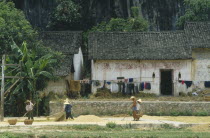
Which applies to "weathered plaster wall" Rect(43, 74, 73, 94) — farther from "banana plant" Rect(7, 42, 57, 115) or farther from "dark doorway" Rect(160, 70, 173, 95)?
"dark doorway" Rect(160, 70, 173, 95)

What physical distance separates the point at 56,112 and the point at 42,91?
4.00 meters

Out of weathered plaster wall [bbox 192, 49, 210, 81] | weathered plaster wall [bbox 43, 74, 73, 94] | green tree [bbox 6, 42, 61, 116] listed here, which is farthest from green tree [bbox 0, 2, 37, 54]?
weathered plaster wall [bbox 192, 49, 210, 81]

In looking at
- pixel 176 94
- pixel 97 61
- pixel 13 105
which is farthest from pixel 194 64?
pixel 13 105

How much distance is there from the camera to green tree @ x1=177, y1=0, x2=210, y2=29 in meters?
51.3

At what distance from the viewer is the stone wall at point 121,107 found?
122 ft

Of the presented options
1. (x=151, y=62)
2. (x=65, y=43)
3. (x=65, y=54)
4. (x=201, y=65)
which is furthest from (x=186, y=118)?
(x=65, y=43)

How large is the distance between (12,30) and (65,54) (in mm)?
5983

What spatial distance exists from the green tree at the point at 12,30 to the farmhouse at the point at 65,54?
10.4 feet

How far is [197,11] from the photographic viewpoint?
52.0 m

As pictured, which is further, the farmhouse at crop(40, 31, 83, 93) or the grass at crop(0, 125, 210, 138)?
the farmhouse at crop(40, 31, 83, 93)

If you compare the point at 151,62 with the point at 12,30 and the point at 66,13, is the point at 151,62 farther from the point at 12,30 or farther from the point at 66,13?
the point at 66,13

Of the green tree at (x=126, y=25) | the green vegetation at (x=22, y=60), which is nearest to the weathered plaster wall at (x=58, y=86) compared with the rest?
the green vegetation at (x=22, y=60)

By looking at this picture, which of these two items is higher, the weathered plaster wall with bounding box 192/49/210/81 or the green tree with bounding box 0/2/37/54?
the green tree with bounding box 0/2/37/54

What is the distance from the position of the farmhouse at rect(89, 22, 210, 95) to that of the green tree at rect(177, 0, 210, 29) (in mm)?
6983
